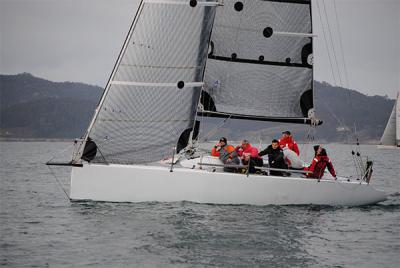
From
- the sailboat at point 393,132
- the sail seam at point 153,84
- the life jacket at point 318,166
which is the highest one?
the sailboat at point 393,132

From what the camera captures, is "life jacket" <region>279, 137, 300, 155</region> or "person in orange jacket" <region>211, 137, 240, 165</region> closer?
"person in orange jacket" <region>211, 137, 240, 165</region>

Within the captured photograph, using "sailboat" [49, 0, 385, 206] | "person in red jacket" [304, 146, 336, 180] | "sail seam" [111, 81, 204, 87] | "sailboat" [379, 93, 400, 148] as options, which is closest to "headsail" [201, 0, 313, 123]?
"sailboat" [49, 0, 385, 206]

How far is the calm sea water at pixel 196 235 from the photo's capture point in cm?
1098

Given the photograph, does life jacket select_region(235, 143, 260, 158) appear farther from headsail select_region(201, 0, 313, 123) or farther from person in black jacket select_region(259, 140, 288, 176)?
headsail select_region(201, 0, 313, 123)

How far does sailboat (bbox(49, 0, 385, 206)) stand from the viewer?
15.3 metres

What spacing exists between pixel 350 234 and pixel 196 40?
6216 millimetres

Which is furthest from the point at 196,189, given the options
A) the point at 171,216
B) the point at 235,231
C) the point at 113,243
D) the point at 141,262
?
the point at 141,262

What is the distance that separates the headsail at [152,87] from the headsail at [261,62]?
1008 mm

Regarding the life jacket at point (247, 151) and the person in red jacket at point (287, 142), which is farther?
the person in red jacket at point (287, 142)

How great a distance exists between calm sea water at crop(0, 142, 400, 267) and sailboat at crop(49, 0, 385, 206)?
0.39m

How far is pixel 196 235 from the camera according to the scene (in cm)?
1269

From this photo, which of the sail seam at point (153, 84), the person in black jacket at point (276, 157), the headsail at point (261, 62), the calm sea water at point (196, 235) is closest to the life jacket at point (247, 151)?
the person in black jacket at point (276, 157)

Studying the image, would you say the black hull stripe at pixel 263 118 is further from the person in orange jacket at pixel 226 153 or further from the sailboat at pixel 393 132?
the sailboat at pixel 393 132

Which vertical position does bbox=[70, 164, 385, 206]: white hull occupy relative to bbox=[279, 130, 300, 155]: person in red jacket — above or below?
below
